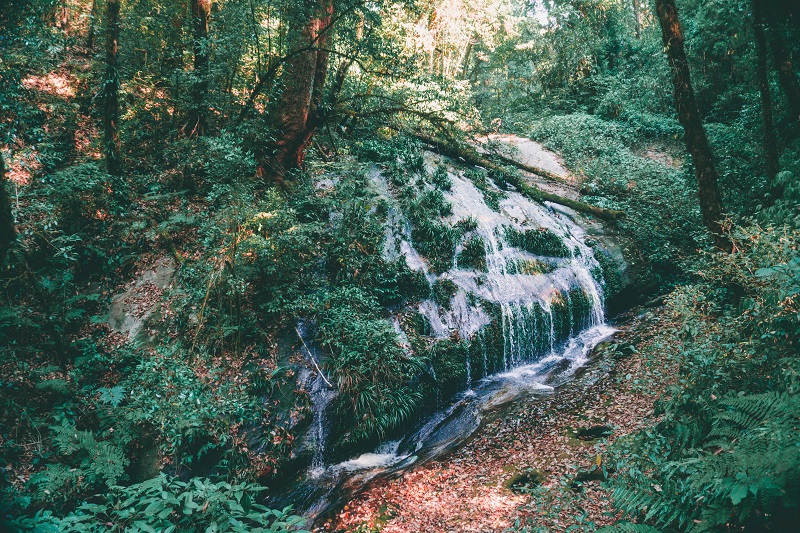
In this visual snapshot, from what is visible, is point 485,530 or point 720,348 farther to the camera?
point 485,530

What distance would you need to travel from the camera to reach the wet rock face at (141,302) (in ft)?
25.4

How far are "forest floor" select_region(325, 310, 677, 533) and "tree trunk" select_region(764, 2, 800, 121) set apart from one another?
24.0ft

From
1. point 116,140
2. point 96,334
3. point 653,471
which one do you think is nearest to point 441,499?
point 653,471

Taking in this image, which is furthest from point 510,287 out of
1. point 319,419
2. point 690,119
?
point 319,419

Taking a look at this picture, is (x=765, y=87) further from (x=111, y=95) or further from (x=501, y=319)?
(x=111, y=95)

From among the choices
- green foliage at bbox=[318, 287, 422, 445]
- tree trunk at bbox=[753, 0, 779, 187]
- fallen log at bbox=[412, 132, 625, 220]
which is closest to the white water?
green foliage at bbox=[318, 287, 422, 445]

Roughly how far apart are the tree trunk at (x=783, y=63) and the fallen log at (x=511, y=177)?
5.01m

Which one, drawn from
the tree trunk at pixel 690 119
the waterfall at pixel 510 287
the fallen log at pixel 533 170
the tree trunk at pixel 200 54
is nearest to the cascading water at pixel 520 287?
the waterfall at pixel 510 287

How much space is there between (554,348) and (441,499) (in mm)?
5873

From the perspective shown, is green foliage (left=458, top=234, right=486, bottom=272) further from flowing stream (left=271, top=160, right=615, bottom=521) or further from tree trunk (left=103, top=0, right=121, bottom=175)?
tree trunk (left=103, top=0, right=121, bottom=175)

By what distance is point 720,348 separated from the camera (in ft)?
15.4

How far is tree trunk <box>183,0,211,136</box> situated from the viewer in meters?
9.22

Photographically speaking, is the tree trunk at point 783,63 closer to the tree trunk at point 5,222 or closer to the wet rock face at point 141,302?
the wet rock face at point 141,302

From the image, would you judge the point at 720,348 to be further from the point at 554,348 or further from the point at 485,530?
the point at 554,348
